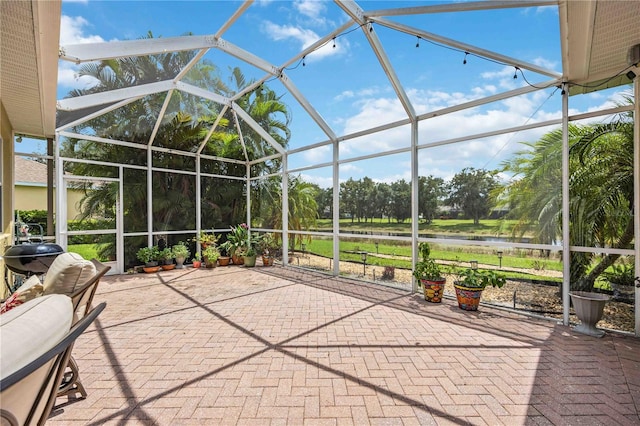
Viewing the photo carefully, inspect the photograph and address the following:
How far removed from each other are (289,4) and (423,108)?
275 cm

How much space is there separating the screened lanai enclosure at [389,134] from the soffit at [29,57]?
46 centimetres

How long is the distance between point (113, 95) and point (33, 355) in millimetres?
5984

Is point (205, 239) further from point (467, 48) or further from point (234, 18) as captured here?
point (467, 48)

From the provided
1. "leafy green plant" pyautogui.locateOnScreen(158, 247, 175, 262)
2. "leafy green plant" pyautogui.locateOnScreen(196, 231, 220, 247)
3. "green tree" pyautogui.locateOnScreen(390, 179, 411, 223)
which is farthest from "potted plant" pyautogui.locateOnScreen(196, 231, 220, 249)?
"green tree" pyautogui.locateOnScreen(390, 179, 411, 223)

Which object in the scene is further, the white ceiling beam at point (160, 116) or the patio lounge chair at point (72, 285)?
the white ceiling beam at point (160, 116)

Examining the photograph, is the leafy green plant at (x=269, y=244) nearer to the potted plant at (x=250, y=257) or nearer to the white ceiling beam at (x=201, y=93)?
the potted plant at (x=250, y=257)

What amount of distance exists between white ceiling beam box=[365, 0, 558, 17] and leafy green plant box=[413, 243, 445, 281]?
3.43 meters

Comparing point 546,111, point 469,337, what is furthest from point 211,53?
point 469,337

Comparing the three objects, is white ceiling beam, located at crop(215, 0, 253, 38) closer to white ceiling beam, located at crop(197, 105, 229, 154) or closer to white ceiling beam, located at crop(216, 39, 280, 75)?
white ceiling beam, located at crop(216, 39, 280, 75)

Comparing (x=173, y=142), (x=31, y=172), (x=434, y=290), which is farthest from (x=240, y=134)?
(x=434, y=290)

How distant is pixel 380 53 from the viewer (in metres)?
4.47

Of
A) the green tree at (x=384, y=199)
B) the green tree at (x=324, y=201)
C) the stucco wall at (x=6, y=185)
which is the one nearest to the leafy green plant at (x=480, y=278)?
the green tree at (x=384, y=199)

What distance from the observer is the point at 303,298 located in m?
5.04

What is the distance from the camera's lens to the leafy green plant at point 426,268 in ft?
16.0
